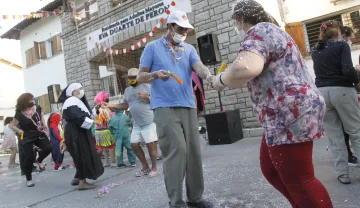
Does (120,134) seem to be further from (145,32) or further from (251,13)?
(145,32)

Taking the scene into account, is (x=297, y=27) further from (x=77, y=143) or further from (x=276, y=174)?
(x=276, y=174)

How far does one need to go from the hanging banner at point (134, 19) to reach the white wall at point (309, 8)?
2.76 metres

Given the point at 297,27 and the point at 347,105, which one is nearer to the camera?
the point at 347,105

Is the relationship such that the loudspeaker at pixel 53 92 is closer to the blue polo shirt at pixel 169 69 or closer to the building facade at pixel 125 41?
the building facade at pixel 125 41

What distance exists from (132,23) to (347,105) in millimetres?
8380

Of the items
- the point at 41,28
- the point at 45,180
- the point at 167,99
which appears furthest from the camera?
the point at 41,28

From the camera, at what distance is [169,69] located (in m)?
2.81

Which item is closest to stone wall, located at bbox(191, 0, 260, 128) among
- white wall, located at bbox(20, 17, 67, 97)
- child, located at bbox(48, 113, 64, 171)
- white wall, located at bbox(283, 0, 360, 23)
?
white wall, located at bbox(283, 0, 360, 23)

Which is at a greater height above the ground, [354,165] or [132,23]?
[132,23]

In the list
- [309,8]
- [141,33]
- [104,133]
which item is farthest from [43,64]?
[309,8]

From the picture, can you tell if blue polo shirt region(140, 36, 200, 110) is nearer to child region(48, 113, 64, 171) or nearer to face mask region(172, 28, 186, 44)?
face mask region(172, 28, 186, 44)

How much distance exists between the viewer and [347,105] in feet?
9.89

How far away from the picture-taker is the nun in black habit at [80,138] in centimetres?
→ 425

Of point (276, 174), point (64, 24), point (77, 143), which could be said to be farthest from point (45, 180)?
point (64, 24)
